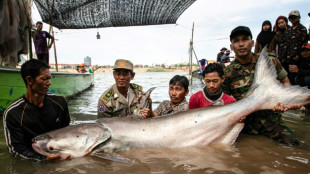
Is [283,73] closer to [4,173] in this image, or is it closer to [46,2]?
[4,173]

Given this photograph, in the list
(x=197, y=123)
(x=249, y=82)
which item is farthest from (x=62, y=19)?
(x=197, y=123)

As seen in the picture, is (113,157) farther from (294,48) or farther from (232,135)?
(294,48)

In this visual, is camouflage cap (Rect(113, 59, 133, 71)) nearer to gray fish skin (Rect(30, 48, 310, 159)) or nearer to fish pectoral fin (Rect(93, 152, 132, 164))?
gray fish skin (Rect(30, 48, 310, 159))

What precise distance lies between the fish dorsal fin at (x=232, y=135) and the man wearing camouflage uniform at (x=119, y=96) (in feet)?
5.05

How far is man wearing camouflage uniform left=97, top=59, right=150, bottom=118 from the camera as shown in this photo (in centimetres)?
381

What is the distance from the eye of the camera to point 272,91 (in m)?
2.94

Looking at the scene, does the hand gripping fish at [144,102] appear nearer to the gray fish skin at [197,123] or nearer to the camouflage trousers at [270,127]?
the gray fish skin at [197,123]

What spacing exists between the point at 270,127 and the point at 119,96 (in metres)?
2.59

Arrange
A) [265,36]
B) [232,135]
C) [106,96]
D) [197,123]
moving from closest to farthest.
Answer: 1. [197,123]
2. [232,135]
3. [106,96]
4. [265,36]

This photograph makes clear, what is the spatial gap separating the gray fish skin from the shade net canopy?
18.0 feet

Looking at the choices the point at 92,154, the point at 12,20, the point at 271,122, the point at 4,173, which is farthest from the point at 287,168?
the point at 12,20

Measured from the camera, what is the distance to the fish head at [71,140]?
2570 mm

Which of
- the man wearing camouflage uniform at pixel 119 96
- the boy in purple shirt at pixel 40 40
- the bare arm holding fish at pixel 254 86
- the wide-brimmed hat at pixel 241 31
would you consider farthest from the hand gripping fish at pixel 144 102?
the boy in purple shirt at pixel 40 40

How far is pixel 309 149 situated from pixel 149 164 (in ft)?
7.50
